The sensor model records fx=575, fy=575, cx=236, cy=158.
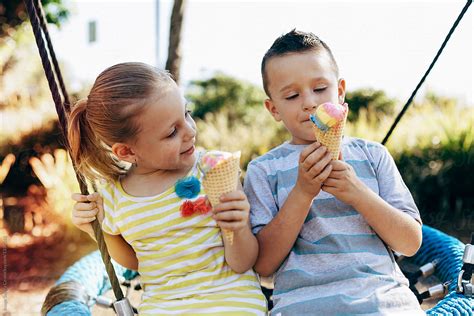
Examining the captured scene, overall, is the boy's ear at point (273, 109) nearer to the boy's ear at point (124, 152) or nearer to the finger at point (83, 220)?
the boy's ear at point (124, 152)

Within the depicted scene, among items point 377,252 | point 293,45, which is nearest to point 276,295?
point 377,252

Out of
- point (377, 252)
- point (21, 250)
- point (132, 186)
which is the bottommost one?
point (21, 250)

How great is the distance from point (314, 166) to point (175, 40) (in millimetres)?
3520

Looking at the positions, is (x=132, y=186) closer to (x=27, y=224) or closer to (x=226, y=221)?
(x=226, y=221)

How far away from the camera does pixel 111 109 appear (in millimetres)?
1768

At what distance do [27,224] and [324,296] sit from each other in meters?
4.38

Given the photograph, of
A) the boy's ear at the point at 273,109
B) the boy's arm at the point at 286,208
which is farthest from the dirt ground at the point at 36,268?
the boy's ear at the point at 273,109

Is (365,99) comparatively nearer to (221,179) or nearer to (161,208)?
(161,208)

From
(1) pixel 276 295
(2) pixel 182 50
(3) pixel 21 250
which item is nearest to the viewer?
(1) pixel 276 295

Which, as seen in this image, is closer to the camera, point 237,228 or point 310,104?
point 237,228

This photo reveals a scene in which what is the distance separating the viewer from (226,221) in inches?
61.4

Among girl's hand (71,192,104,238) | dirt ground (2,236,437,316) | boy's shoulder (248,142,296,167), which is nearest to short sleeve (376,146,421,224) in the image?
boy's shoulder (248,142,296,167)

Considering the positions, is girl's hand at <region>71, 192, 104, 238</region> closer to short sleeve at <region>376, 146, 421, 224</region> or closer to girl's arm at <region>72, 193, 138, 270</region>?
girl's arm at <region>72, 193, 138, 270</region>

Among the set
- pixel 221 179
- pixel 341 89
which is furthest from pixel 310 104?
pixel 221 179
